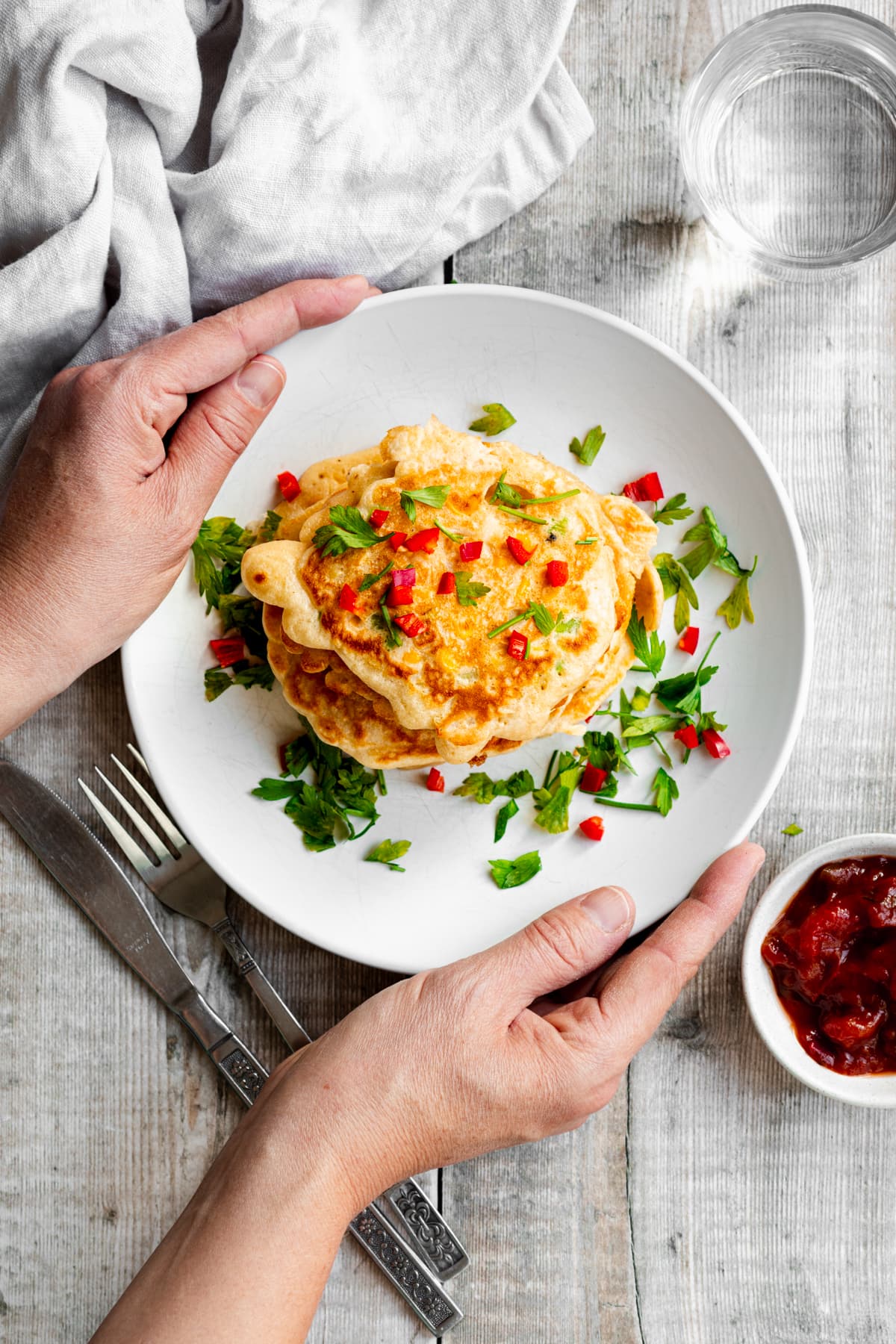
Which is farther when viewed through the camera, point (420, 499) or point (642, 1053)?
point (642, 1053)

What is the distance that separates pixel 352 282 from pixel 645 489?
1.20 meters

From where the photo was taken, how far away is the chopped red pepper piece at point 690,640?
3.55 metres

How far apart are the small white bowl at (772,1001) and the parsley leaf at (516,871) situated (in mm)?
753

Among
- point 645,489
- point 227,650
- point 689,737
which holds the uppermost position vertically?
point 227,650

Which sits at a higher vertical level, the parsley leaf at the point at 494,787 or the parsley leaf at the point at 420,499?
the parsley leaf at the point at 420,499

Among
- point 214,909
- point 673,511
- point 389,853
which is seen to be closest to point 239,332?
point 673,511

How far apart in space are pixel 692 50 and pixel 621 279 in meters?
0.87

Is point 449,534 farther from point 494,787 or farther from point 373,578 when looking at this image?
point 494,787

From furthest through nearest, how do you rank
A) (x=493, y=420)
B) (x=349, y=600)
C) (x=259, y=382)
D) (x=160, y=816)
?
(x=160, y=816), (x=493, y=420), (x=259, y=382), (x=349, y=600)

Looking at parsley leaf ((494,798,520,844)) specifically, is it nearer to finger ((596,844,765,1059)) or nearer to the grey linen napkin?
finger ((596,844,765,1059))

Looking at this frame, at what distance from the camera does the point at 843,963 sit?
3.44 metres

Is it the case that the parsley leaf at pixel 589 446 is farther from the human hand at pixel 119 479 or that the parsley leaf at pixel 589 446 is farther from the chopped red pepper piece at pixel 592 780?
the chopped red pepper piece at pixel 592 780

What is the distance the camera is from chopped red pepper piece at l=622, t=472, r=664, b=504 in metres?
3.54

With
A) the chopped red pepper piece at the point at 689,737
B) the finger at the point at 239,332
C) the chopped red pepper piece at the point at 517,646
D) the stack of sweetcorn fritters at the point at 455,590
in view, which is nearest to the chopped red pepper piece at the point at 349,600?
the stack of sweetcorn fritters at the point at 455,590
